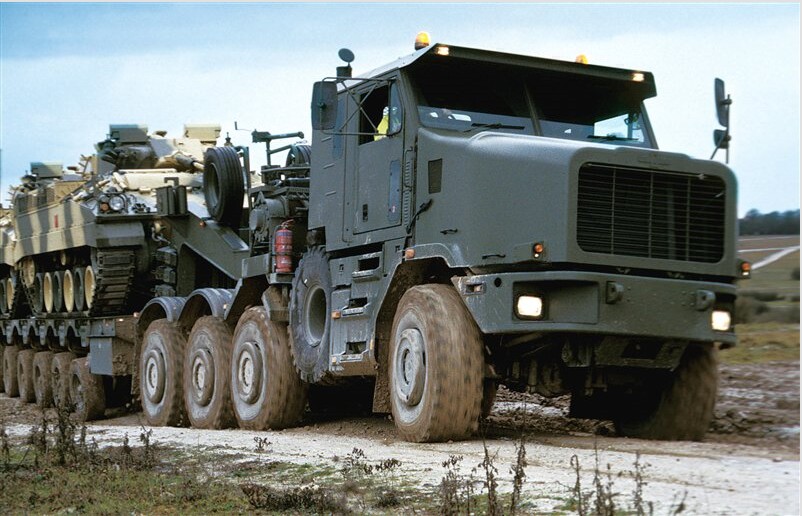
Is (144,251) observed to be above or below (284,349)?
above

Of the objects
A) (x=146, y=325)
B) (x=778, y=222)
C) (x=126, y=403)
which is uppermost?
(x=778, y=222)

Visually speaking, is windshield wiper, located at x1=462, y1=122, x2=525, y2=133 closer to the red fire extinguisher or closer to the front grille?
the front grille

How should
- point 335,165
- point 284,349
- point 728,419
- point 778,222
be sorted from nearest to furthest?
point 778,222, point 728,419, point 335,165, point 284,349

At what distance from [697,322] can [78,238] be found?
10.2 metres

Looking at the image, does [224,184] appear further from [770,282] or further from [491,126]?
[770,282]

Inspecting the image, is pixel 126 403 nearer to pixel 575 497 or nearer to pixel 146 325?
pixel 146 325

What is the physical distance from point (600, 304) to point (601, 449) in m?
1.03

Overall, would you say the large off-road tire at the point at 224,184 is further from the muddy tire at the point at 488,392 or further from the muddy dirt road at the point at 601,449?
the muddy tire at the point at 488,392

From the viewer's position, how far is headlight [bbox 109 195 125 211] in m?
16.9

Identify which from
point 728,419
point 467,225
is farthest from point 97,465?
point 728,419

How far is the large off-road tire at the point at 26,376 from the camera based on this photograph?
66.9 feet

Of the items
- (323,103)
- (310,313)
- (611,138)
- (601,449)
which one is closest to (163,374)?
(310,313)

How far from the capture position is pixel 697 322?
9484 mm

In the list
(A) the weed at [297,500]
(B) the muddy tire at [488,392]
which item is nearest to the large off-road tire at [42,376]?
(B) the muddy tire at [488,392]
